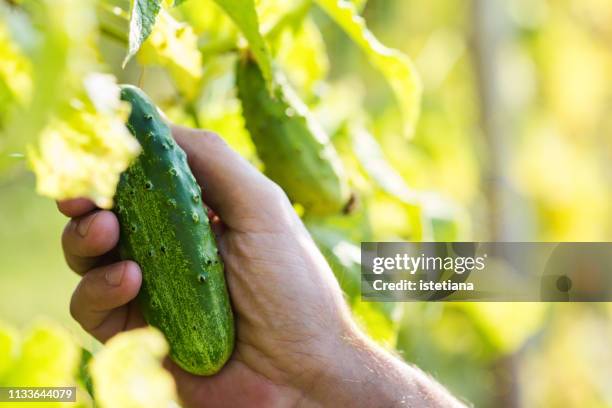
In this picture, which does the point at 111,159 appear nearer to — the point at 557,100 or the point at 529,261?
the point at 529,261

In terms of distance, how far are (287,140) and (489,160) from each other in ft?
5.29

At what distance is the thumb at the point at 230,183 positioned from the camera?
105 centimetres

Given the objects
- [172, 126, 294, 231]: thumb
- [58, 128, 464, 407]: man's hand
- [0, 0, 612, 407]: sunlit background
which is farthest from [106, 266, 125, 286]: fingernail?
[0, 0, 612, 407]: sunlit background

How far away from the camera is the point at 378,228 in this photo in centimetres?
146

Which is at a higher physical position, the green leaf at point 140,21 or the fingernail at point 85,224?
the green leaf at point 140,21

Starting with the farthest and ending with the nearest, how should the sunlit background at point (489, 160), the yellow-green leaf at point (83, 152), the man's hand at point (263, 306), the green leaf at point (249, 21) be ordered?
the sunlit background at point (489, 160)
the man's hand at point (263, 306)
the green leaf at point (249, 21)
the yellow-green leaf at point (83, 152)

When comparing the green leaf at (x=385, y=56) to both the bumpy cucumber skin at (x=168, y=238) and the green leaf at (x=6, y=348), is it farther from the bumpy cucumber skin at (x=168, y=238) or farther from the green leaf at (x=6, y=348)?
the green leaf at (x=6, y=348)

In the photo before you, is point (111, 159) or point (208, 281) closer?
point (111, 159)

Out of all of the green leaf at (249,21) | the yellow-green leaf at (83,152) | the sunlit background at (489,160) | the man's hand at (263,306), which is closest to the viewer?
the yellow-green leaf at (83,152)

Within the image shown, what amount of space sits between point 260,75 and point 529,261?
1763mm

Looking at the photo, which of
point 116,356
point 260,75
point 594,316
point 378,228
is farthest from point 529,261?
point 116,356

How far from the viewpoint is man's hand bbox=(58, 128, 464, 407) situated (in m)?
1.05

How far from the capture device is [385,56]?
1.02 meters

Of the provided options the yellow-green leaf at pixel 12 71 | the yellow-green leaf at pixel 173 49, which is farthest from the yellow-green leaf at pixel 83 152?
the yellow-green leaf at pixel 173 49
